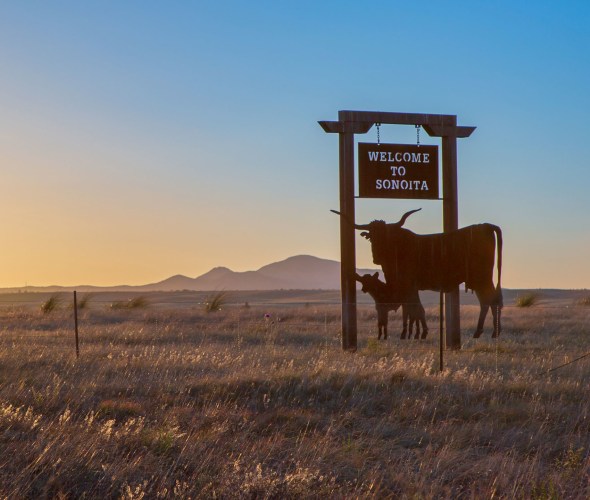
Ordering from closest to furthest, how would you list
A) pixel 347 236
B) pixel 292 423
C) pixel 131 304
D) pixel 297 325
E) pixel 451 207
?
pixel 292 423, pixel 347 236, pixel 451 207, pixel 297 325, pixel 131 304

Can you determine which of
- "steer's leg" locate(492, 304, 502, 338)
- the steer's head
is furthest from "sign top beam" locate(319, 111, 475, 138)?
"steer's leg" locate(492, 304, 502, 338)

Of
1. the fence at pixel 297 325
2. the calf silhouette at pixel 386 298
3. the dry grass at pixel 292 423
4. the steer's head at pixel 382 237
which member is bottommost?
the dry grass at pixel 292 423

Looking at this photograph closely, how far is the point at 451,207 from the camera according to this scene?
587 inches

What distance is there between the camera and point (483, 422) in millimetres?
8367

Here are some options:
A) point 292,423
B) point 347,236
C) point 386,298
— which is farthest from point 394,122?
point 292,423

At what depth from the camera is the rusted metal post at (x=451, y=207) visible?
14891 millimetres

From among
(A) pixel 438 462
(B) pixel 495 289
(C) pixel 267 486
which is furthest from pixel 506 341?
(C) pixel 267 486

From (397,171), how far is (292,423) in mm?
7415

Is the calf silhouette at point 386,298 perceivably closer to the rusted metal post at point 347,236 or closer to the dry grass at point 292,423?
the rusted metal post at point 347,236

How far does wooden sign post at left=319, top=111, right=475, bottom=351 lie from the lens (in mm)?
14453

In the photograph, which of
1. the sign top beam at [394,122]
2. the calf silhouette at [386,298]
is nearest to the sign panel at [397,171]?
the sign top beam at [394,122]

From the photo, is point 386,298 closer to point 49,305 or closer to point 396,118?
point 396,118

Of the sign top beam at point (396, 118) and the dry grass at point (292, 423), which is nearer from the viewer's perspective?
the dry grass at point (292, 423)

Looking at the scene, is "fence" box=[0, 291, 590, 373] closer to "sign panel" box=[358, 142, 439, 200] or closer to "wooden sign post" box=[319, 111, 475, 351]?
"wooden sign post" box=[319, 111, 475, 351]
